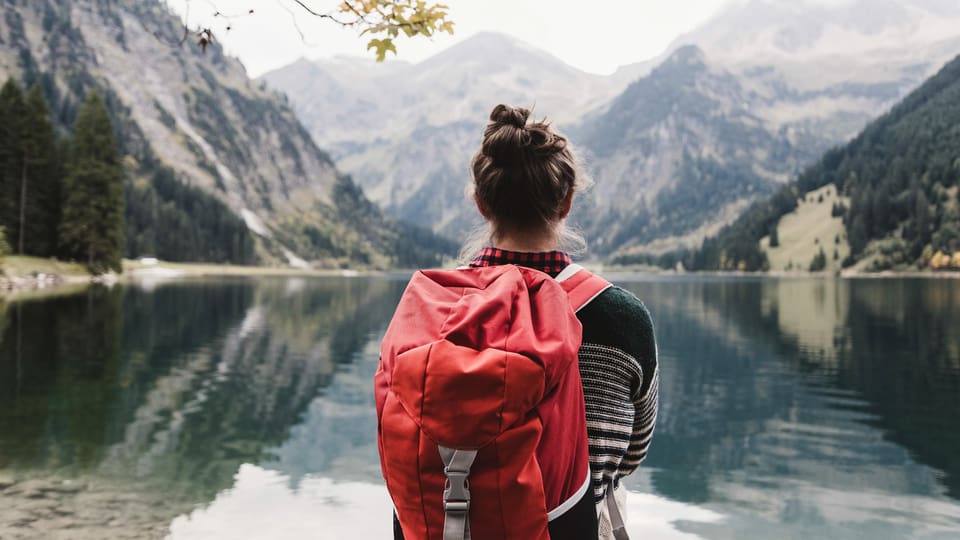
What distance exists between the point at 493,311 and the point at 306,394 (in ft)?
69.6

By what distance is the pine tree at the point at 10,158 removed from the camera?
7969cm

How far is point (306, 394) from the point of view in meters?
22.8

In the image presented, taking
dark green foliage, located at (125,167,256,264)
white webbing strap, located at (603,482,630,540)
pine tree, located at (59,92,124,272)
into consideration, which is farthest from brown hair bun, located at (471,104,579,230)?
dark green foliage, located at (125,167,256,264)

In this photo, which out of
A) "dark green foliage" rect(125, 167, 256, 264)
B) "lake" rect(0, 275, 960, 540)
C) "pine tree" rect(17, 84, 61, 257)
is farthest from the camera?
"dark green foliage" rect(125, 167, 256, 264)

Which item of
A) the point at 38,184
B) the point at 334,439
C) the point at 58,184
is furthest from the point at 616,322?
the point at 58,184

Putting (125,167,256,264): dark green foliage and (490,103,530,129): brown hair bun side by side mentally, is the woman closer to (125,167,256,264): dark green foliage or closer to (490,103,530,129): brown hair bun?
(490,103,530,129): brown hair bun

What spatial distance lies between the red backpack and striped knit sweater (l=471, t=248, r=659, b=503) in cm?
25

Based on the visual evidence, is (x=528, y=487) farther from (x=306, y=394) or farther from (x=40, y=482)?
(x=306, y=394)

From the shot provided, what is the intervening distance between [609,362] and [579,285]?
1.28 feet

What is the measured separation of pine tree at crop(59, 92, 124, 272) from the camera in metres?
85.1

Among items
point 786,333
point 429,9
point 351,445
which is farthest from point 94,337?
point 786,333

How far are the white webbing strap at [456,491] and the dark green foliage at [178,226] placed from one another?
15955 cm

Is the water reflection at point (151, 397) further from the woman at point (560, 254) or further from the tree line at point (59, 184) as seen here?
the tree line at point (59, 184)

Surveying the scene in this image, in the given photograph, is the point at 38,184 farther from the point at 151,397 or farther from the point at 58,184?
the point at 151,397
